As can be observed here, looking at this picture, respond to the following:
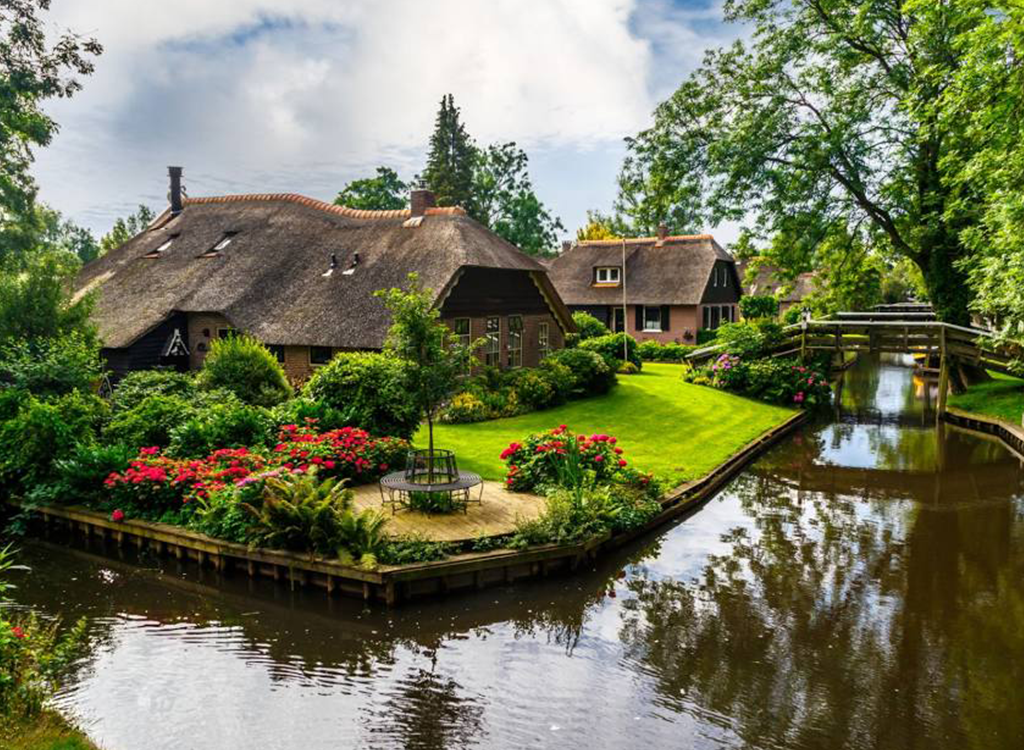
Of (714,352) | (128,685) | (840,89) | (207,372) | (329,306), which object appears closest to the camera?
(128,685)

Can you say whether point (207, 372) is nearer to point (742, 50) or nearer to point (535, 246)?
point (742, 50)

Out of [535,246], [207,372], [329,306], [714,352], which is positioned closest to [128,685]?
[207,372]

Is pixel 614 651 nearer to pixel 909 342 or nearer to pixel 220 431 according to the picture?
pixel 220 431

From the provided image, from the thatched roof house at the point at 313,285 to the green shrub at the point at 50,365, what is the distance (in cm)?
544

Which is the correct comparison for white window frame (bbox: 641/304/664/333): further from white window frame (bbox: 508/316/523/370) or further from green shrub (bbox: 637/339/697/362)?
white window frame (bbox: 508/316/523/370)

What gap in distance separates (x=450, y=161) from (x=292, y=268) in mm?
33495

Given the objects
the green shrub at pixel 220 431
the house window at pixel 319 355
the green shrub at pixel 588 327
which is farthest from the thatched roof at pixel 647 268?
the green shrub at pixel 220 431

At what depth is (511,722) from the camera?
8414mm

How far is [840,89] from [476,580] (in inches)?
995

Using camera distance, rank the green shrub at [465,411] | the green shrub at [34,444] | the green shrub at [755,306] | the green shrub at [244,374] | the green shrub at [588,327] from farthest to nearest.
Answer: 1. the green shrub at [755,306]
2. the green shrub at [588,327]
3. the green shrub at [465,411]
4. the green shrub at [244,374]
5. the green shrub at [34,444]

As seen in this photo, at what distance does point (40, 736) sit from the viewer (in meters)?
6.96

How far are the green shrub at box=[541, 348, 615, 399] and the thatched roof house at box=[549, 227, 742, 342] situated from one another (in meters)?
17.7

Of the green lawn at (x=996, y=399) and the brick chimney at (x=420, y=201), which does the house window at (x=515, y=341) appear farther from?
the green lawn at (x=996, y=399)

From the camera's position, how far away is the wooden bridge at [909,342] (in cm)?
2703
